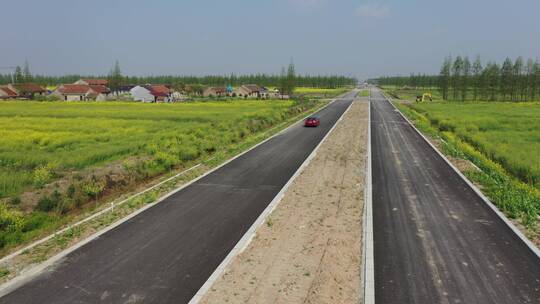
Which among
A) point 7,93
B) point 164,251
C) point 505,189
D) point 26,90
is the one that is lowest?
point 164,251

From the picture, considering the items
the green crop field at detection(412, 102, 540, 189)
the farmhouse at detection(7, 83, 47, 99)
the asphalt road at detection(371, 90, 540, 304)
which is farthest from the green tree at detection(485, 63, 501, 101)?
the farmhouse at detection(7, 83, 47, 99)

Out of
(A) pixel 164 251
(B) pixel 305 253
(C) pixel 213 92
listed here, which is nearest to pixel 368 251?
(B) pixel 305 253

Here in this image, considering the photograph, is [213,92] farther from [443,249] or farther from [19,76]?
[443,249]

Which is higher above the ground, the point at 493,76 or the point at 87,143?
the point at 493,76

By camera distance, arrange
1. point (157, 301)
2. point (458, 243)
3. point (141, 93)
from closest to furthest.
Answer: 1. point (157, 301)
2. point (458, 243)
3. point (141, 93)

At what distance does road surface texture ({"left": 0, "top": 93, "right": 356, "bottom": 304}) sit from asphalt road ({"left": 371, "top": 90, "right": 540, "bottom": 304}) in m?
4.25

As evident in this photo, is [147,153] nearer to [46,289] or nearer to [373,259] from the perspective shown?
[46,289]

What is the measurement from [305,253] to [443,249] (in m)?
3.75

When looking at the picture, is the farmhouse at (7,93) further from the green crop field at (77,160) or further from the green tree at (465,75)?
the green tree at (465,75)

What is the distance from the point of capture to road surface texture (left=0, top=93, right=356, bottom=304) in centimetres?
822

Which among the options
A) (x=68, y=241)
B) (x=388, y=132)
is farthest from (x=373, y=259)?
(x=388, y=132)

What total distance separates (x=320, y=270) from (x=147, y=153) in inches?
667

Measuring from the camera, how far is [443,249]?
10.3 meters

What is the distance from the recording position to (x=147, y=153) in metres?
23.4
